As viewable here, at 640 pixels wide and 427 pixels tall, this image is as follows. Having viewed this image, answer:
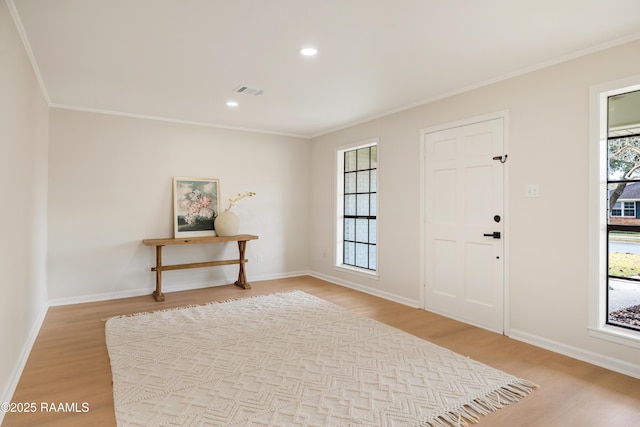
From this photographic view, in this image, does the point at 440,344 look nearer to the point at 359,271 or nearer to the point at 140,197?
the point at 359,271

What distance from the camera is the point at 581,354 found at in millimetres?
2889

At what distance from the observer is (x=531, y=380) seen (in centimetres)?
254

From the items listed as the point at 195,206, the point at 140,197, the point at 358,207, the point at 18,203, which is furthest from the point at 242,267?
the point at 18,203

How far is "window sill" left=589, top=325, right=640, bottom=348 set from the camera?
2621mm

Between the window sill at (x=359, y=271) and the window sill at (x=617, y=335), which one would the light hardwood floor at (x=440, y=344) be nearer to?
the window sill at (x=617, y=335)

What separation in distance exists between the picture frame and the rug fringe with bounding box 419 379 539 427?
410 cm

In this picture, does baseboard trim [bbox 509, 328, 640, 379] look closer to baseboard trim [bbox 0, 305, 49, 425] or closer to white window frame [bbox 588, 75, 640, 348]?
white window frame [bbox 588, 75, 640, 348]

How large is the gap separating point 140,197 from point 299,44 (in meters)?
3.34

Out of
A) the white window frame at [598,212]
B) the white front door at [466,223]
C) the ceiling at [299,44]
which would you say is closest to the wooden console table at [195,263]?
the ceiling at [299,44]

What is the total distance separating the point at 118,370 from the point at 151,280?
2.53 meters

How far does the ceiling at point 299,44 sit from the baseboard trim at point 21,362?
2.34 metres

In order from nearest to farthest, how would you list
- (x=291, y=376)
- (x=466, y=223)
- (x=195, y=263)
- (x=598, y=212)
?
(x=291, y=376) → (x=598, y=212) → (x=466, y=223) → (x=195, y=263)

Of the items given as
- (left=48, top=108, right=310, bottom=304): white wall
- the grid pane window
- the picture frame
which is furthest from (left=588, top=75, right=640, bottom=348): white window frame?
the picture frame

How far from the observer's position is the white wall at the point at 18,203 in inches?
85.7
